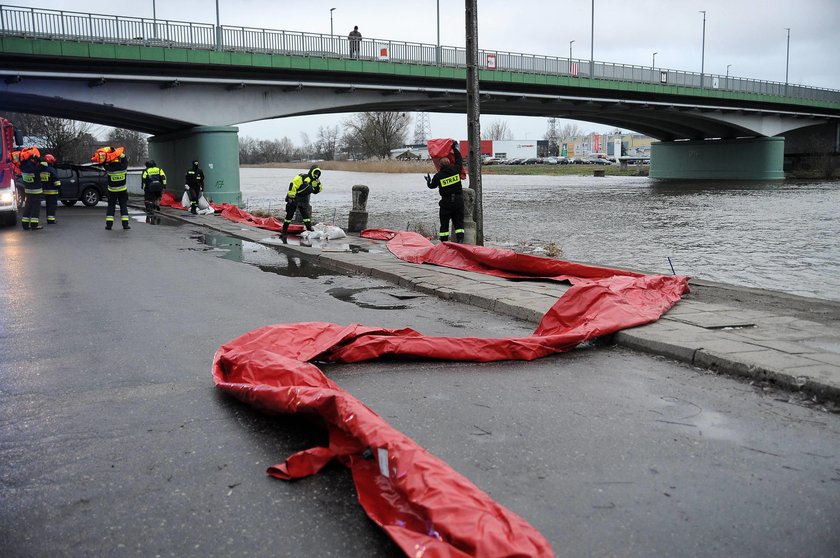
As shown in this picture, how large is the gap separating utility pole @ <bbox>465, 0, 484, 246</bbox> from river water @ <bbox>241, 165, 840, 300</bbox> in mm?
1873

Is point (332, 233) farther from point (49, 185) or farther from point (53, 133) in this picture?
point (53, 133)

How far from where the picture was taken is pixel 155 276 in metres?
11.1

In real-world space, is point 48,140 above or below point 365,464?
above

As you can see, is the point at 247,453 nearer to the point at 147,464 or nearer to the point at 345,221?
the point at 147,464

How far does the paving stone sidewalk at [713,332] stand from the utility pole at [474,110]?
3131mm

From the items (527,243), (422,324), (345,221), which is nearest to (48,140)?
(345,221)

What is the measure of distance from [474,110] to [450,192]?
1.58 m

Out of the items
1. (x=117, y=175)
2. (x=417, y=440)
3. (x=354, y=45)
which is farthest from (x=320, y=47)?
(x=417, y=440)

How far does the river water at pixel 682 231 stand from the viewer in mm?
13430

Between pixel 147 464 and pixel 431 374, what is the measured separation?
2307 mm

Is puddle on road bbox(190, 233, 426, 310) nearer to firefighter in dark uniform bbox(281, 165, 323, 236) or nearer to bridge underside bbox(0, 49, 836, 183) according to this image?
firefighter in dark uniform bbox(281, 165, 323, 236)

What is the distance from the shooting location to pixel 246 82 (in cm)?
3238

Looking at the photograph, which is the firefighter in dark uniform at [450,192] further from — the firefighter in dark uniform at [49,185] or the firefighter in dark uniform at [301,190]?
the firefighter in dark uniform at [49,185]

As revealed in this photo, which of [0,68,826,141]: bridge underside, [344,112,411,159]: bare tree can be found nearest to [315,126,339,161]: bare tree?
[344,112,411,159]: bare tree
